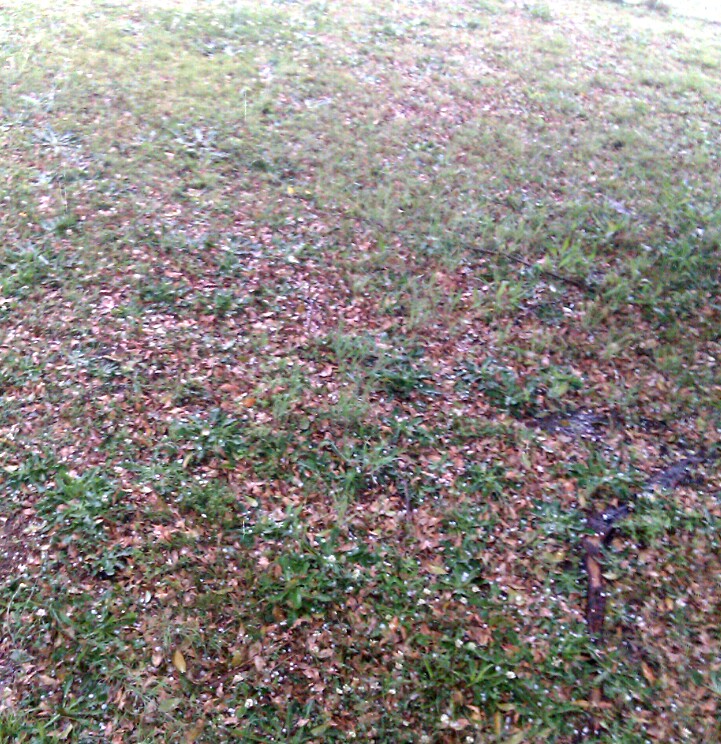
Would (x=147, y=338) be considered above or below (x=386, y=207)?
below

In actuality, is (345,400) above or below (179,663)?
above

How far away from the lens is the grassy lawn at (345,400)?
12.5ft

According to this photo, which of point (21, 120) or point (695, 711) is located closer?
point (695, 711)

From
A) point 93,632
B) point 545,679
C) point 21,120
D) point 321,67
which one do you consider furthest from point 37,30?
point 545,679

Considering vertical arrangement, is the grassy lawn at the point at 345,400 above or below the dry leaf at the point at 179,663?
above

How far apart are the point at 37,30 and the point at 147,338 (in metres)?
5.76

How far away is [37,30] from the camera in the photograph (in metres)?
8.73

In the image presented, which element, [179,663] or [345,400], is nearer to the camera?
[179,663]

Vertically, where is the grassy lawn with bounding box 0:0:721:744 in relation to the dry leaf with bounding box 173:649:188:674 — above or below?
above

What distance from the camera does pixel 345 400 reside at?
5.10 m

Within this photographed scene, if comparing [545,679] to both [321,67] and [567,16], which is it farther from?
[567,16]

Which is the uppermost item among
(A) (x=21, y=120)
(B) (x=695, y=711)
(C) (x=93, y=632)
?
(A) (x=21, y=120)

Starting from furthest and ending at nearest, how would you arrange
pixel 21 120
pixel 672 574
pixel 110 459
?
1. pixel 21 120
2. pixel 110 459
3. pixel 672 574

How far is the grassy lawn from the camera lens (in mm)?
3801
